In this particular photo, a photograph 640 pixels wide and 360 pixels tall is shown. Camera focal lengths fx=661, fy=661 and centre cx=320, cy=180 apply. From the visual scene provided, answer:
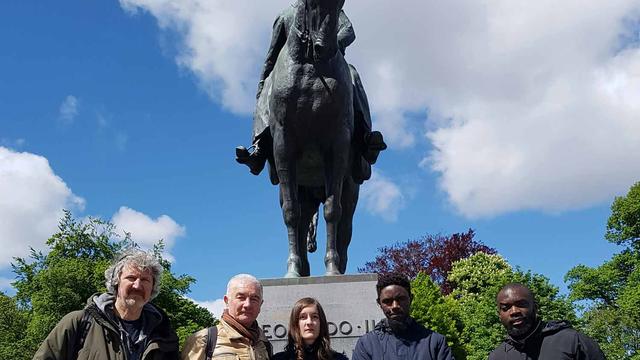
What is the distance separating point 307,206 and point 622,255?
95.6ft

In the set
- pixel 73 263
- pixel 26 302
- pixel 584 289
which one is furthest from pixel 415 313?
pixel 26 302

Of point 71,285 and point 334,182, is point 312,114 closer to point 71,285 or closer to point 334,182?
point 334,182

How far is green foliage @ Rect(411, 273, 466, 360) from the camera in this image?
3284 cm

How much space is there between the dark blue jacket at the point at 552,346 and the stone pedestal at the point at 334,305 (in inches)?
98.4

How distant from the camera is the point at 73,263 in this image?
35.9 metres

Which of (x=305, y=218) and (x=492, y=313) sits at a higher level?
(x=492, y=313)

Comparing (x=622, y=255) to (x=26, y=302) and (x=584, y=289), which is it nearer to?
(x=584, y=289)

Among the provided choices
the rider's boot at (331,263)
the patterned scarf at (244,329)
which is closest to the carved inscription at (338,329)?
the rider's boot at (331,263)

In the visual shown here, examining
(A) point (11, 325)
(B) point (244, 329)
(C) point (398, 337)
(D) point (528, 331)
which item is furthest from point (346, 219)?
(A) point (11, 325)

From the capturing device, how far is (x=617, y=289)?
107 ft

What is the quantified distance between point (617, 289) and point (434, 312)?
899cm

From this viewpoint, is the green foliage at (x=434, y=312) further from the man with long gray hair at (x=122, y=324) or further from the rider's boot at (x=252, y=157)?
the man with long gray hair at (x=122, y=324)

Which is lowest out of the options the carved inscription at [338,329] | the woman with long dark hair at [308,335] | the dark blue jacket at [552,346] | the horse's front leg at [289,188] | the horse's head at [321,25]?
the dark blue jacket at [552,346]

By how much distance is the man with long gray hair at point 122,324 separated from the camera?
3826 mm
